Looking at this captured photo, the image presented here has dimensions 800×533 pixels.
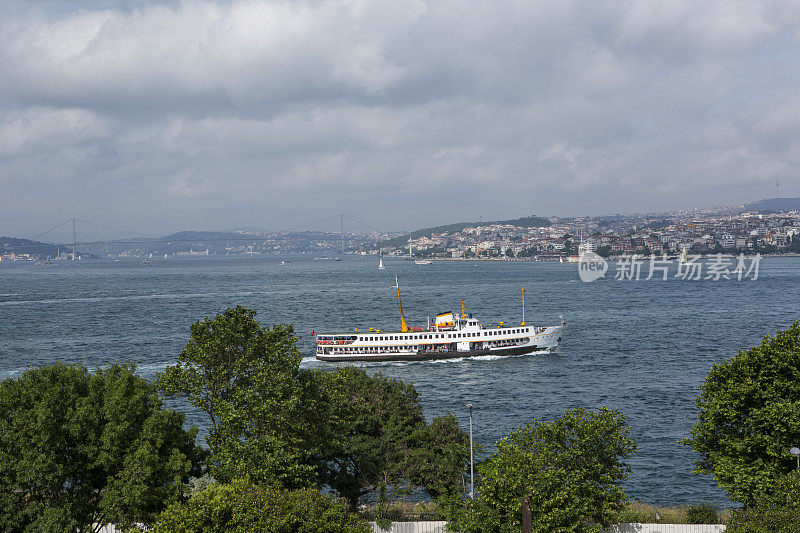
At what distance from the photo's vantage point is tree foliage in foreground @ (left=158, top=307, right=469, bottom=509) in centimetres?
1931

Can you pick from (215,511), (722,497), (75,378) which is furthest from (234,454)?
(722,497)

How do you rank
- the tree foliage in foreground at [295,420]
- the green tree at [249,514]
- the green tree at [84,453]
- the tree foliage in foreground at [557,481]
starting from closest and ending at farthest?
the green tree at [249,514], the tree foliage in foreground at [557,481], the green tree at [84,453], the tree foliage in foreground at [295,420]

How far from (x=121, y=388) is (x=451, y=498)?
1123 cm

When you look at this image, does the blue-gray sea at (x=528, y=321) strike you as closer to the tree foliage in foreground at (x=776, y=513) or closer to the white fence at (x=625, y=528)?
the white fence at (x=625, y=528)

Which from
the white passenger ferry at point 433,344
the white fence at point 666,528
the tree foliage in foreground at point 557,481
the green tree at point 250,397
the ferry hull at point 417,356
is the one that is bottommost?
the ferry hull at point 417,356

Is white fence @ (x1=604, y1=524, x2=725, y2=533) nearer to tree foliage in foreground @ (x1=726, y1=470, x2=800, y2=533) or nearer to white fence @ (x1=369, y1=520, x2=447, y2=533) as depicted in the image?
tree foliage in foreground @ (x1=726, y1=470, x2=800, y2=533)

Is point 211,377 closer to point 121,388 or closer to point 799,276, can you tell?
point 121,388

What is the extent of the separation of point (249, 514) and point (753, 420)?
54.0 ft

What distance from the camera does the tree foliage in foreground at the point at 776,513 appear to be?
1659 centimetres

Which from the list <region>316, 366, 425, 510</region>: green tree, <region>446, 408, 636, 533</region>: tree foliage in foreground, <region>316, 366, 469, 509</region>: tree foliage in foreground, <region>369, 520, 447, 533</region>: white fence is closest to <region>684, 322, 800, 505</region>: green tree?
<region>446, 408, 636, 533</region>: tree foliage in foreground

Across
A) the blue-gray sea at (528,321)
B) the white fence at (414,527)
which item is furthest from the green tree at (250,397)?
the blue-gray sea at (528,321)

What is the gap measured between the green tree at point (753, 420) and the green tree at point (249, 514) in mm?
12978

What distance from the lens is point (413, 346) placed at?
66000 millimetres

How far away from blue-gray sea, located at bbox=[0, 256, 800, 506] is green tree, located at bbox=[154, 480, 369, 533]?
2058 cm
